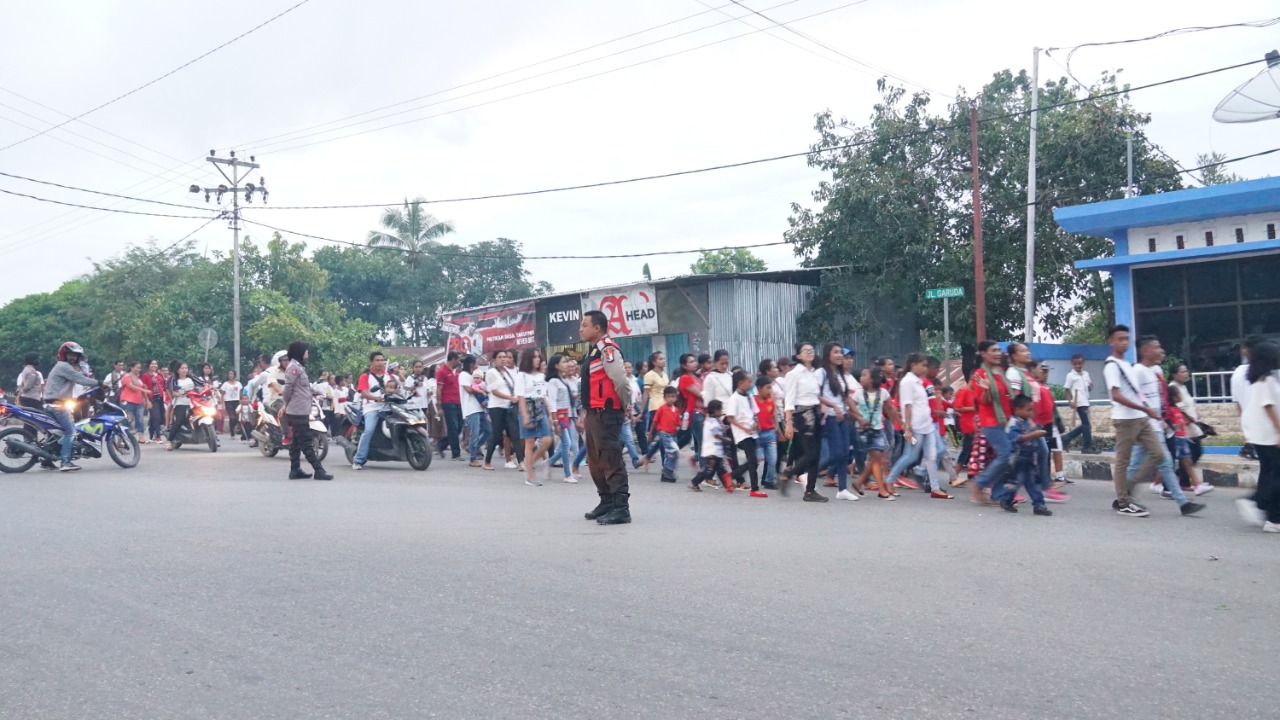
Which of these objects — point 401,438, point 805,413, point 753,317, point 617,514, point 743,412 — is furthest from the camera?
point 753,317

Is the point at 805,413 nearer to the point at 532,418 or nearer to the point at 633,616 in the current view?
the point at 532,418

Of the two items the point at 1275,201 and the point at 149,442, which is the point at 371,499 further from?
the point at 1275,201

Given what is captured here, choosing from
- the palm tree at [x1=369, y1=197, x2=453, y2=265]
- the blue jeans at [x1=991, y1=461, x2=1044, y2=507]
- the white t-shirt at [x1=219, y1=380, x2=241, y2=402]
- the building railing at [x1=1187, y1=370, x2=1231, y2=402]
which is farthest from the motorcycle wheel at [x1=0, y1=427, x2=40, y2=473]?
the palm tree at [x1=369, y1=197, x2=453, y2=265]

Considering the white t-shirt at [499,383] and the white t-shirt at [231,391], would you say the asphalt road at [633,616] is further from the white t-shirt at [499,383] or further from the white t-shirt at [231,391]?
the white t-shirt at [231,391]

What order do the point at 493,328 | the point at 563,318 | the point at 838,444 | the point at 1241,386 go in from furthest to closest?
the point at 493,328 < the point at 563,318 < the point at 838,444 < the point at 1241,386

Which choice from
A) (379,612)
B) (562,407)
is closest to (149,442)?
(562,407)

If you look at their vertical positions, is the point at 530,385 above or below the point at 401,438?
above

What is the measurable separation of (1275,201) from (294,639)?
18.0 m

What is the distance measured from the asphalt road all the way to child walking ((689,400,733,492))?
2.51 m

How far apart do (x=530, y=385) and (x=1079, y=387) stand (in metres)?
7.48

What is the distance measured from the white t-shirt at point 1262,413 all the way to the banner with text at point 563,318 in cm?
2198

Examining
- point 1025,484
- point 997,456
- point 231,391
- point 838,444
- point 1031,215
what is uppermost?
point 1031,215

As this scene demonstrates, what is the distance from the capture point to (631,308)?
27281 mm

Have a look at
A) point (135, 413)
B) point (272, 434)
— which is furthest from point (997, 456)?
point (135, 413)
